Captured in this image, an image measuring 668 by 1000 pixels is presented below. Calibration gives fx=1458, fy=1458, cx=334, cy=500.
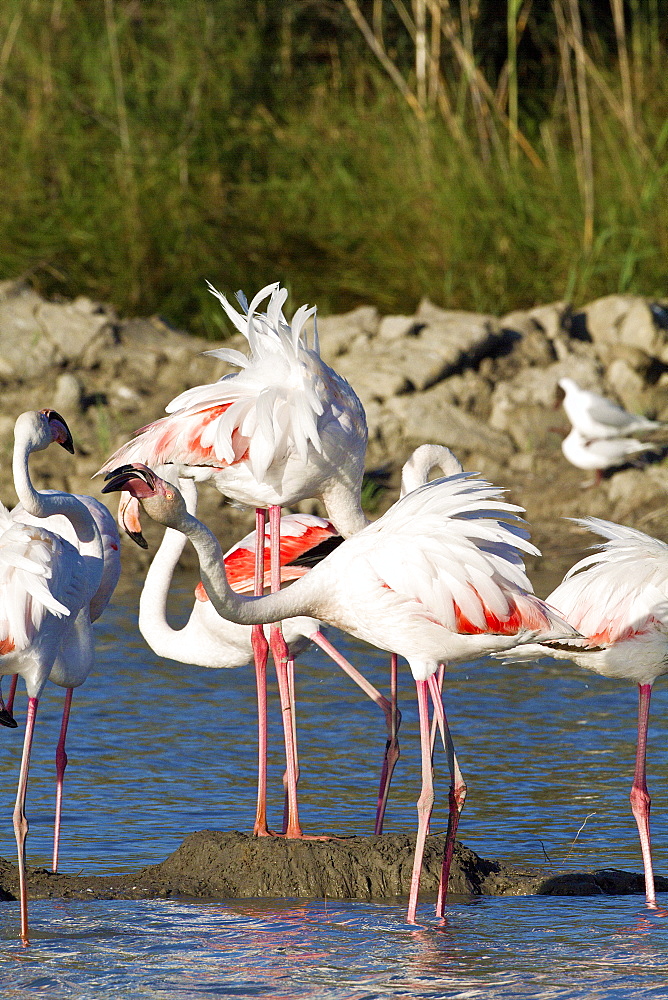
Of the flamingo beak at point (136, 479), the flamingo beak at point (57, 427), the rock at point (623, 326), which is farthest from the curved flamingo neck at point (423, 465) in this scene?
the rock at point (623, 326)

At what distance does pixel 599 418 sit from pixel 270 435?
4.42 meters

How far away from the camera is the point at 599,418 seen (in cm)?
861

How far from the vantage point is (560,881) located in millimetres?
4121

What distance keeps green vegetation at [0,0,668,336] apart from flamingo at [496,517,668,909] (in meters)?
5.75

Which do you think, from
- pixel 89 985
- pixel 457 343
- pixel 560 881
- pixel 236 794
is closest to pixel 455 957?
pixel 560 881

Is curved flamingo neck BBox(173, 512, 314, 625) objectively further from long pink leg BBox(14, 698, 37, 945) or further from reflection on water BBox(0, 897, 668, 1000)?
reflection on water BBox(0, 897, 668, 1000)

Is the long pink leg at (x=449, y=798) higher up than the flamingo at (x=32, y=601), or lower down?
lower down

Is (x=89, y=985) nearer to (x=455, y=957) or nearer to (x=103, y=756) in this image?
(x=455, y=957)

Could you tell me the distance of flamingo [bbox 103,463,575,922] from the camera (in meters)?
3.95

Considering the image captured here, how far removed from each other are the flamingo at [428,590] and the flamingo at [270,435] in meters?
0.66

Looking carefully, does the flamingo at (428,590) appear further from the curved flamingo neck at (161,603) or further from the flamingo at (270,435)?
the curved flamingo neck at (161,603)

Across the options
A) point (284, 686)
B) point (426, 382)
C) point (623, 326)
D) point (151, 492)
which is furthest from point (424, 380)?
point (151, 492)

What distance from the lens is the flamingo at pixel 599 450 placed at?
8.68m

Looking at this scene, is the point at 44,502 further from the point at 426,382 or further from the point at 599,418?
the point at 426,382
